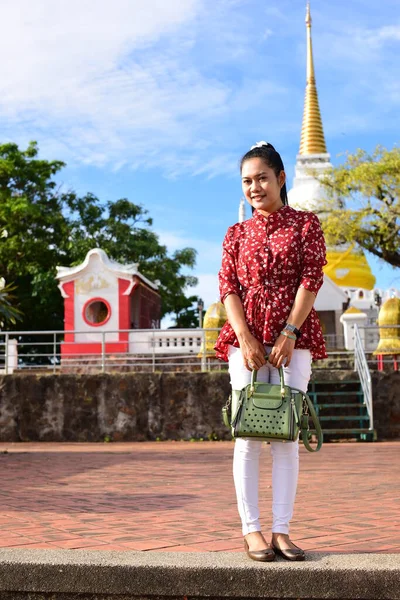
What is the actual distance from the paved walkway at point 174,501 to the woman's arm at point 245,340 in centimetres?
123

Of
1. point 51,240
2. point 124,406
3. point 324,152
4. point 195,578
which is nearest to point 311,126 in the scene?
point 324,152

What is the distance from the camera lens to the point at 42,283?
1153 inches

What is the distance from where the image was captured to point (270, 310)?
385 centimetres

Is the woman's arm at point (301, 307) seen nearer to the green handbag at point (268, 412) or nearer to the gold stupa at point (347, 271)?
the green handbag at point (268, 412)

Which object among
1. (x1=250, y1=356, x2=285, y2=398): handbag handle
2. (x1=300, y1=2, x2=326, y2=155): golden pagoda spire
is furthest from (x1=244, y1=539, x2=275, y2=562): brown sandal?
(x1=300, y1=2, x2=326, y2=155): golden pagoda spire

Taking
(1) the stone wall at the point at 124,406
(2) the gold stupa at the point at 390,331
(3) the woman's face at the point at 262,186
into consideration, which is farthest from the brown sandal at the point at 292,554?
(2) the gold stupa at the point at 390,331

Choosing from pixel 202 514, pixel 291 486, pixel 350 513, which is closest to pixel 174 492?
pixel 202 514

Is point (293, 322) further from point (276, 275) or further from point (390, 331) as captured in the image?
point (390, 331)

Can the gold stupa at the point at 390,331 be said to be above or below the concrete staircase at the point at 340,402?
above

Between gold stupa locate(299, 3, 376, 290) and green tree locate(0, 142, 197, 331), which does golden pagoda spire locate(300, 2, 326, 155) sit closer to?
gold stupa locate(299, 3, 376, 290)

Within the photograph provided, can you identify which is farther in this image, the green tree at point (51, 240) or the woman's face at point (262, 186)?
the green tree at point (51, 240)

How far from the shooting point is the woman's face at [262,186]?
4.05 metres

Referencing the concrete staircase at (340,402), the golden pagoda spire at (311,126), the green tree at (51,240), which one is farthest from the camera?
the golden pagoda spire at (311,126)

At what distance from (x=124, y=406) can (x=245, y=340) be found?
1179 cm
